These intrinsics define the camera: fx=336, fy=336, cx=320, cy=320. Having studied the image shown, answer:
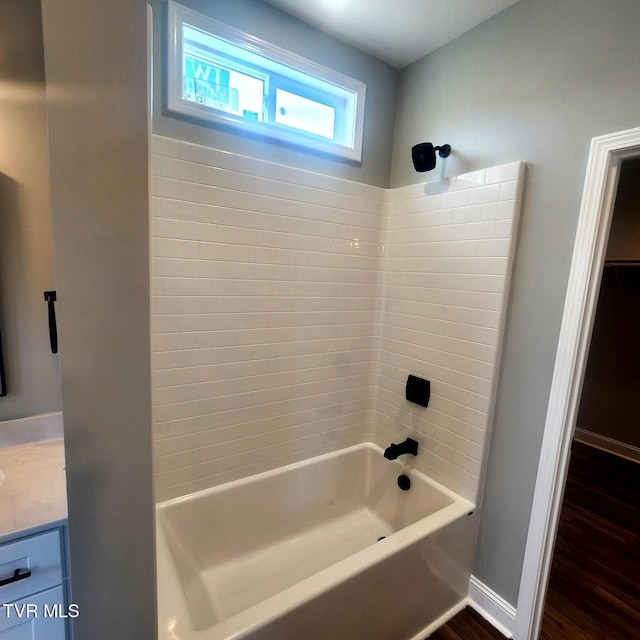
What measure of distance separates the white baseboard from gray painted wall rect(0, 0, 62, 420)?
212 cm

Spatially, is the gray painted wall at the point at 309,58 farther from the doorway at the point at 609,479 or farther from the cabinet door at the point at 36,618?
the doorway at the point at 609,479

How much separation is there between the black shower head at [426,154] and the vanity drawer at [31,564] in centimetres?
203

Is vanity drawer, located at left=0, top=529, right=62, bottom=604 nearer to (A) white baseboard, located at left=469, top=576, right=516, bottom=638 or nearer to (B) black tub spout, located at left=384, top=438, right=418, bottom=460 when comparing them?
(B) black tub spout, located at left=384, top=438, right=418, bottom=460

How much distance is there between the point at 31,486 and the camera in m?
1.05

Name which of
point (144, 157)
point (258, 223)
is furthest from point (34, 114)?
point (144, 157)

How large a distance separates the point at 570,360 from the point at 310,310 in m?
1.20

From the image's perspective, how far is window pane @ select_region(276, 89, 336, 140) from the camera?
176 cm

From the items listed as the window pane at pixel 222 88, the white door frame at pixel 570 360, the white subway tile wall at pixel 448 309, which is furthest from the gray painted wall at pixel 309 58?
the white door frame at pixel 570 360

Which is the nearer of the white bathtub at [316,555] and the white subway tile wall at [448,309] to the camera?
the white bathtub at [316,555]

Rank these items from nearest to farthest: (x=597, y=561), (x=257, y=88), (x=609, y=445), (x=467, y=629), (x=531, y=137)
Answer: (x=531, y=137), (x=467, y=629), (x=257, y=88), (x=597, y=561), (x=609, y=445)

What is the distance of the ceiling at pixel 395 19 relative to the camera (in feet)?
4.92

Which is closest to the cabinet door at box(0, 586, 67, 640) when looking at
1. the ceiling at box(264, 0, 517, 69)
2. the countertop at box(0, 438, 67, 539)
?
the countertop at box(0, 438, 67, 539)

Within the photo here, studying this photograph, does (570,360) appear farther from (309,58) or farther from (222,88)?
(222,88)

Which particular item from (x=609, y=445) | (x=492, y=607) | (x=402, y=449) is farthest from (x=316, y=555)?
(x=609, y=445)
